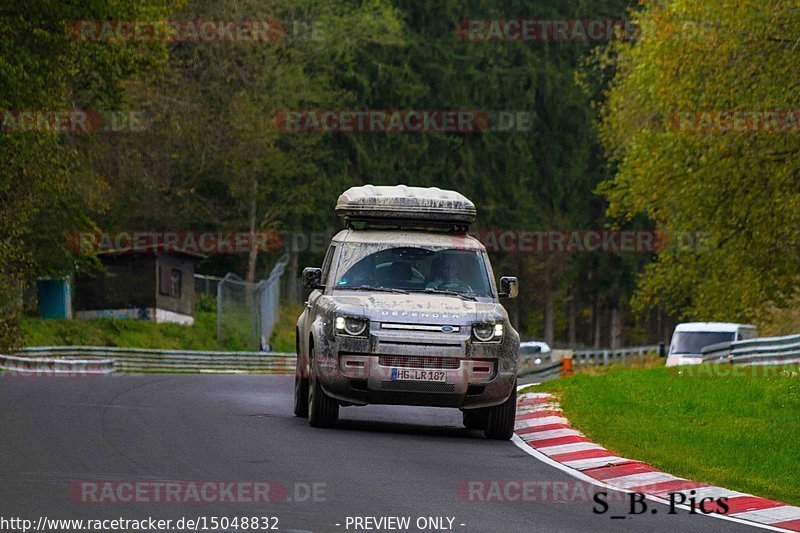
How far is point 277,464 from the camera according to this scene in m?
13.2

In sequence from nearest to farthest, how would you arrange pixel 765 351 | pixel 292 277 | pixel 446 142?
1. pixel 765 351
2. pixel 292 277
3. pixel 446 142

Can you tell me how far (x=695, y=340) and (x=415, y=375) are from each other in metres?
23.4

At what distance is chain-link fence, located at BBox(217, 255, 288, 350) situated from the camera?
54.1 meters

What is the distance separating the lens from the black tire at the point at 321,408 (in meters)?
16.8

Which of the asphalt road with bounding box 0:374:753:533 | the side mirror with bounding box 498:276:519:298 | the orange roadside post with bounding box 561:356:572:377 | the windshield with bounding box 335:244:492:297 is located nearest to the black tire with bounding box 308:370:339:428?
the asphalt road with bounding box 0:374:753:533

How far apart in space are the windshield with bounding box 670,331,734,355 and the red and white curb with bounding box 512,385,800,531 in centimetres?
1905

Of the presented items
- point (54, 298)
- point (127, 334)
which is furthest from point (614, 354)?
point (54, 298)

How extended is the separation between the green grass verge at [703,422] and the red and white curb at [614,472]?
9.1 inches

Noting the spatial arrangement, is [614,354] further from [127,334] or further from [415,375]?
[415,375]

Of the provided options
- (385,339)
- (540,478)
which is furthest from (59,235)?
(540,478)

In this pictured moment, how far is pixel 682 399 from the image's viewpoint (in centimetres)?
2155

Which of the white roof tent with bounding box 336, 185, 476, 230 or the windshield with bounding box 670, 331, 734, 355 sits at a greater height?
the white roof tent with bounding box 336, 185, 476, 230

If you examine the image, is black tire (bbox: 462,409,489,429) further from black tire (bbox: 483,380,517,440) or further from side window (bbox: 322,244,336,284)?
side window (bbox: 322,244,336,284)

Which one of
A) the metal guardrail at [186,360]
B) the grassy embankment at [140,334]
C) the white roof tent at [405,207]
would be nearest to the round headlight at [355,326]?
the white roof tent at [405,207]
